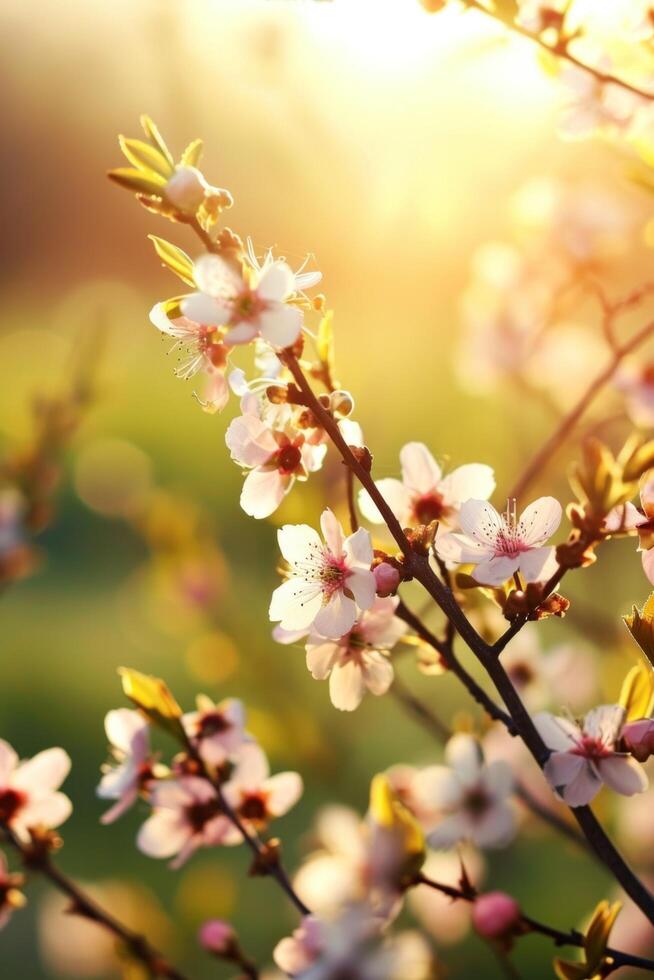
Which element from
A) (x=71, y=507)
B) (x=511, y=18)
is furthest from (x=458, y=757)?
(x=71, y=507)

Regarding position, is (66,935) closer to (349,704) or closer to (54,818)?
(54,818)

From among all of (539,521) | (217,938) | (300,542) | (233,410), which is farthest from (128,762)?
(233,410)

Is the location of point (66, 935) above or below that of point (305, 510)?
below

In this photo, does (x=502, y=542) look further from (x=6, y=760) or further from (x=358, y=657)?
(x=6, y=760)

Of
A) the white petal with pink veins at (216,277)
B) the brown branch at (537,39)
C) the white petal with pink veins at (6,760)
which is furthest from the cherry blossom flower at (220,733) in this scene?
the brown branch at (537,39)

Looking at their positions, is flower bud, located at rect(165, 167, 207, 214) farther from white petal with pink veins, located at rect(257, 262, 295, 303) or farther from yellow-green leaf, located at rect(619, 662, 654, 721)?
yellow-green leaf, located at rect(619, 662, 654, 721)

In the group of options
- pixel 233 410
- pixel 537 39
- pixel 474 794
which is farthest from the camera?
pixel 233 410

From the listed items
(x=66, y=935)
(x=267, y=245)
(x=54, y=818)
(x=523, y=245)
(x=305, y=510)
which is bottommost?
(x=66, y=935)
